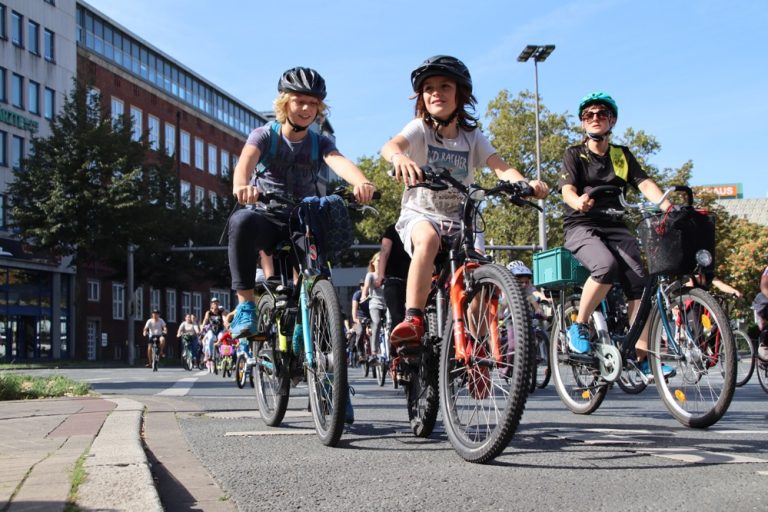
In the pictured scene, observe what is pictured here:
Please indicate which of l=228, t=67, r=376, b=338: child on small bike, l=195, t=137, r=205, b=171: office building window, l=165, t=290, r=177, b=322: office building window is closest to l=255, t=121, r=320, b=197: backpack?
l=228, t=67, r=376, b=338: child on small bike

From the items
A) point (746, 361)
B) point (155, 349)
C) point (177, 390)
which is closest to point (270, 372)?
point (177, 390)

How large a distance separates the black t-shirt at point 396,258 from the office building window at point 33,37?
41.5 metres

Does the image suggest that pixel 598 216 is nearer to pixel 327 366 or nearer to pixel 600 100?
pixel 600 100

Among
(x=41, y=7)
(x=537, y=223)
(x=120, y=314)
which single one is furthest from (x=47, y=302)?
(x=537, y=223)

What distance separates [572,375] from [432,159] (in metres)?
2.48

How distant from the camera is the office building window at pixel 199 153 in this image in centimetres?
6506

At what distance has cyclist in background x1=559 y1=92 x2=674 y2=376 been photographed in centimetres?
636

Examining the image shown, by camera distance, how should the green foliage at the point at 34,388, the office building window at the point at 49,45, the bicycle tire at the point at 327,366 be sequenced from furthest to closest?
the office building window at the point at 49,45 → the green foliage at the point at 34,388 → the bicycle tire at the point at 327,366

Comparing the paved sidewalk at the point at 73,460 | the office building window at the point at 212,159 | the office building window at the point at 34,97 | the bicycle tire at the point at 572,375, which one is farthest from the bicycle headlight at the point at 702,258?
the office building window at the point at 212,159

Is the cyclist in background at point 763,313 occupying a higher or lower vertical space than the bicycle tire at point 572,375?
higher

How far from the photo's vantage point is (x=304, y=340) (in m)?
5.29

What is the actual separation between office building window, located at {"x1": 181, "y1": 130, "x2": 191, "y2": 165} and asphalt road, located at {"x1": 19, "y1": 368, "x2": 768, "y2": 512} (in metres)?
58.2

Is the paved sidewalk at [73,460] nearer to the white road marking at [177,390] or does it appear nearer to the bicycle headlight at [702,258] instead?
the bicycle headlight at [702,258]

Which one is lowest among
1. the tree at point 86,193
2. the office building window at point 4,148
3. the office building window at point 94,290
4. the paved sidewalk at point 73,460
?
the paved sidewalk at point 73,460
